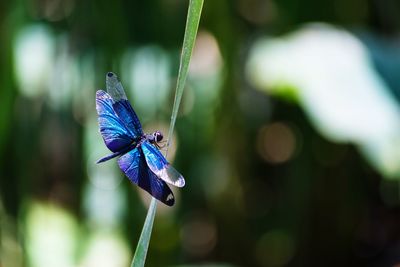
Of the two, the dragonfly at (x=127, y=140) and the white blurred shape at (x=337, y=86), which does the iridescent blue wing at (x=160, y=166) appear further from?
the white blurred shape at (x=337, y=86)

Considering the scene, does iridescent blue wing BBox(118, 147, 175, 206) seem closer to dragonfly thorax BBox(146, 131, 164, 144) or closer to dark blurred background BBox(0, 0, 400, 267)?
dragonfly thorax BBox(146, 131, 164, 144)

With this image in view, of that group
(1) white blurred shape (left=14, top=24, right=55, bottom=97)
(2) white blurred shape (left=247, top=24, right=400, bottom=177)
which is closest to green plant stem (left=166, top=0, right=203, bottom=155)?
(2) white blurred shape (left=247, top=24, right=400, bottom=177)

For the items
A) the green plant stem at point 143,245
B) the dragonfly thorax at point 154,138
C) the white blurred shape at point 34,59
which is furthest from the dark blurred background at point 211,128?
the green plant stem at point 143,245

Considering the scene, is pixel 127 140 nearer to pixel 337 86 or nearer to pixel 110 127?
pixel 110 127

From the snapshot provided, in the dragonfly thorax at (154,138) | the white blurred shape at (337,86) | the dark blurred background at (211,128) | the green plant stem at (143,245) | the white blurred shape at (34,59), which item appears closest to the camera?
the green plant stem at (143,245)

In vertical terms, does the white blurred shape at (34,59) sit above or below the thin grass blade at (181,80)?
below

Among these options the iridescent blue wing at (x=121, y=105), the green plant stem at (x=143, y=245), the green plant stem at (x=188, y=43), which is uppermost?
the green plant stem at (x=188, y=43)

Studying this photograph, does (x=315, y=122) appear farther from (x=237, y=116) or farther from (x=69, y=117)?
(x=69, y=117)
